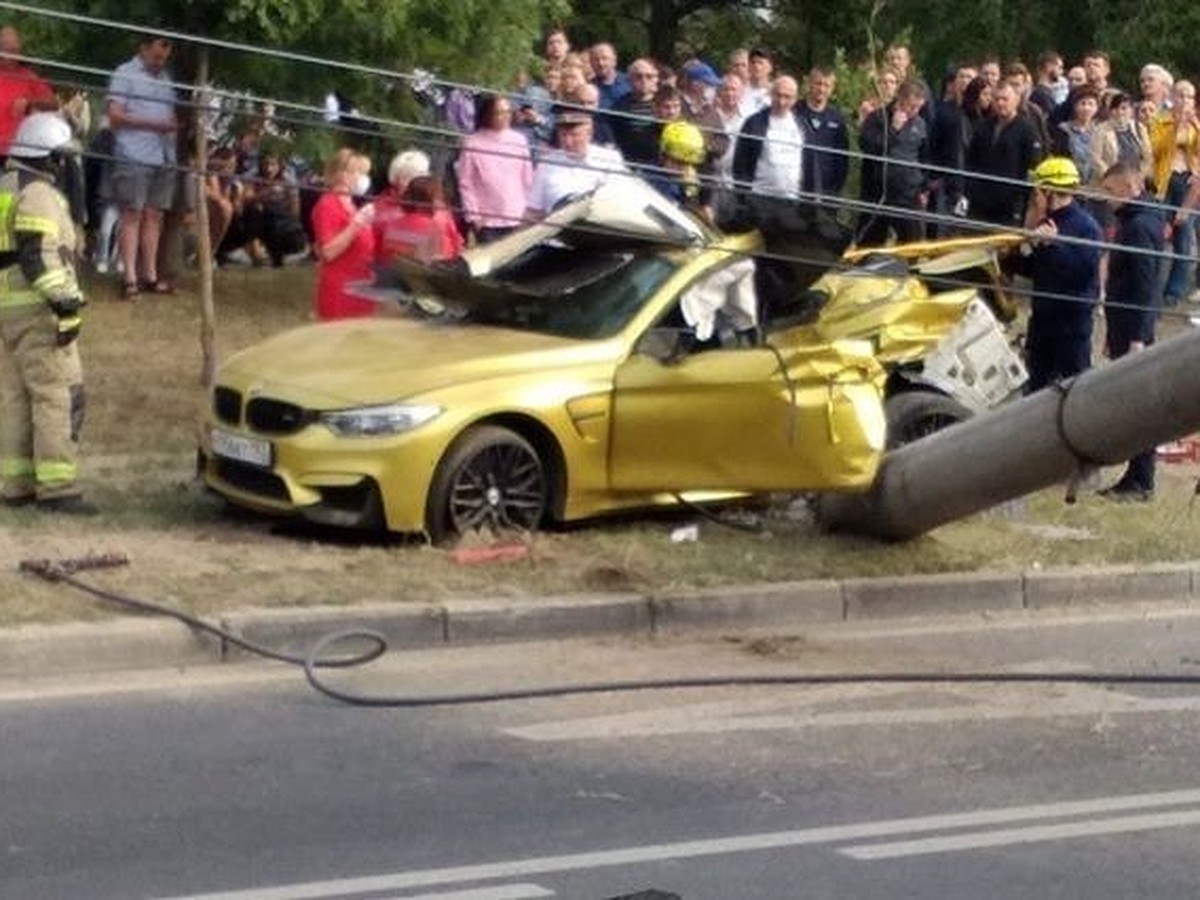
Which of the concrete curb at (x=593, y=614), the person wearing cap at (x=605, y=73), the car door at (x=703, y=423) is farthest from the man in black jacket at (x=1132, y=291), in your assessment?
the person wearing cap at (x=605, y=73)

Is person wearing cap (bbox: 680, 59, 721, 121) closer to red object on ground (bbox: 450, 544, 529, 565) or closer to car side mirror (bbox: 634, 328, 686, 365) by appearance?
car side mirror (bbox: 634, 328, 686, 365)

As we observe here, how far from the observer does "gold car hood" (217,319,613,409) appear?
13.6 m

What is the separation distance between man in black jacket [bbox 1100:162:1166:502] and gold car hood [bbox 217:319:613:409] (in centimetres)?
384

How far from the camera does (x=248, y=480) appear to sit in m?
14.0

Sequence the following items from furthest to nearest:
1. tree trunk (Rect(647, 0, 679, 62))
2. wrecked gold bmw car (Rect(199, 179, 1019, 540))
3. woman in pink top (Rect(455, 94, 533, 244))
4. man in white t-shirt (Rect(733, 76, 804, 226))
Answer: tree trunk (Rect(647, 0, 679, 62)) < man in white t-shirt (Rect(733, 76, 804, 226)) < woman in pink top (Rect(455, 94, 533, 244)) < wrecked gold bmw car (Rect(199, 179, 1019, 540))

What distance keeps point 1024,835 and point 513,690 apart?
280 centimetres

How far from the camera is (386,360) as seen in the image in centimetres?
1391

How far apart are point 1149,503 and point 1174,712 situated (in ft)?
17.0

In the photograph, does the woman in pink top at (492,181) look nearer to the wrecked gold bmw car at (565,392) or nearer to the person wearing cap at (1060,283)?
the wrecked gold bmw car at (565,392)

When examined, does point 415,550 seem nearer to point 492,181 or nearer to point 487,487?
→ point 487,487

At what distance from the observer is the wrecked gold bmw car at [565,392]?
13.5 meters

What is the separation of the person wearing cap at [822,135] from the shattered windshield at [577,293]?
5823 mm

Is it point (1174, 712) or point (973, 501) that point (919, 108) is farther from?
point (1174, 712)

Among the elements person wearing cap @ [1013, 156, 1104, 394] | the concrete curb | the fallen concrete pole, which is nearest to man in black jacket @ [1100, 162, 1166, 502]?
person wearing cap @ [1013, 156, 1104, 394]
